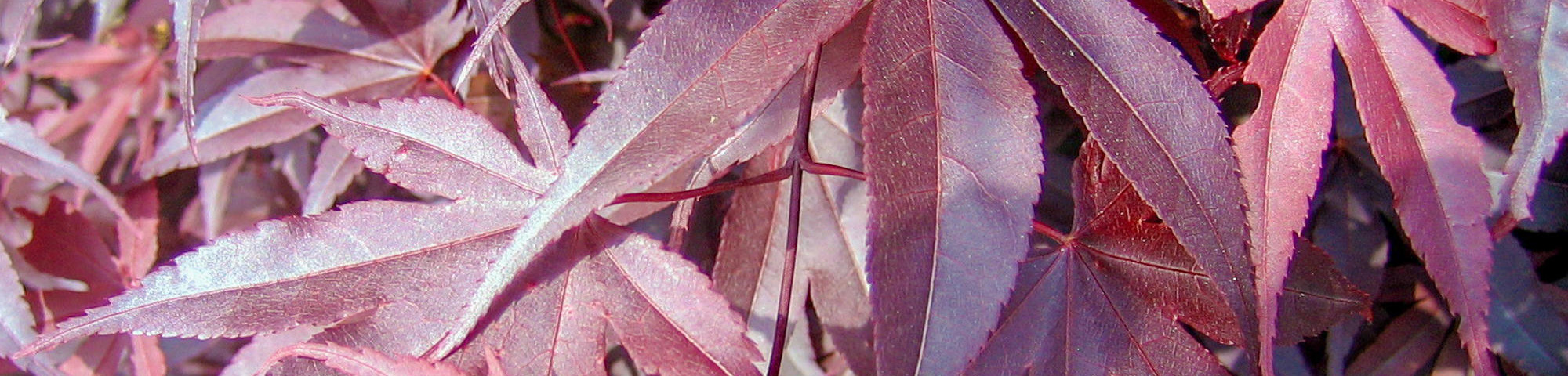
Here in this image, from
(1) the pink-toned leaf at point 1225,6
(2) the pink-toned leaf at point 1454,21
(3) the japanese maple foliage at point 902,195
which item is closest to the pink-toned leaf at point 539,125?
(3) the japanese maple foliage at point 902,195

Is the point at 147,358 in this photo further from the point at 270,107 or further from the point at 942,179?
the point at 942,179

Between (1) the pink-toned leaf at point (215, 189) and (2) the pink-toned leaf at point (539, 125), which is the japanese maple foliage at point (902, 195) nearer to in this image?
(2) the pink-toned leaf at point (539, 125)

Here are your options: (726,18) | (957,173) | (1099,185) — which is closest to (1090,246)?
(1099,185)

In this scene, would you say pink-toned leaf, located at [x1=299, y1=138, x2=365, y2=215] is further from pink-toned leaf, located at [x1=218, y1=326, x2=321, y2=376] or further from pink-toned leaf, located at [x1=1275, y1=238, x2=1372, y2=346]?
pink-toned leaf, located at [x1=1275, y1=238, x2=1372, y2=346]

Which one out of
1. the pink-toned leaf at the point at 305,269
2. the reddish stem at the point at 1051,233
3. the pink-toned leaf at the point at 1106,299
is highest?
the pink-toned leaf at the point at 305,269

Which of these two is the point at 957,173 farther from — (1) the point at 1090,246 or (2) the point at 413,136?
(2) the point at 413,136

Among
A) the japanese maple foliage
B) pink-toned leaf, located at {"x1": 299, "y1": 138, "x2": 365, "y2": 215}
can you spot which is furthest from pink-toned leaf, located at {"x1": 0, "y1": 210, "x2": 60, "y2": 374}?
pink-toned leaf, located at {"x1": 299, "y1": 138, "x2": 365, "y2": 215}
